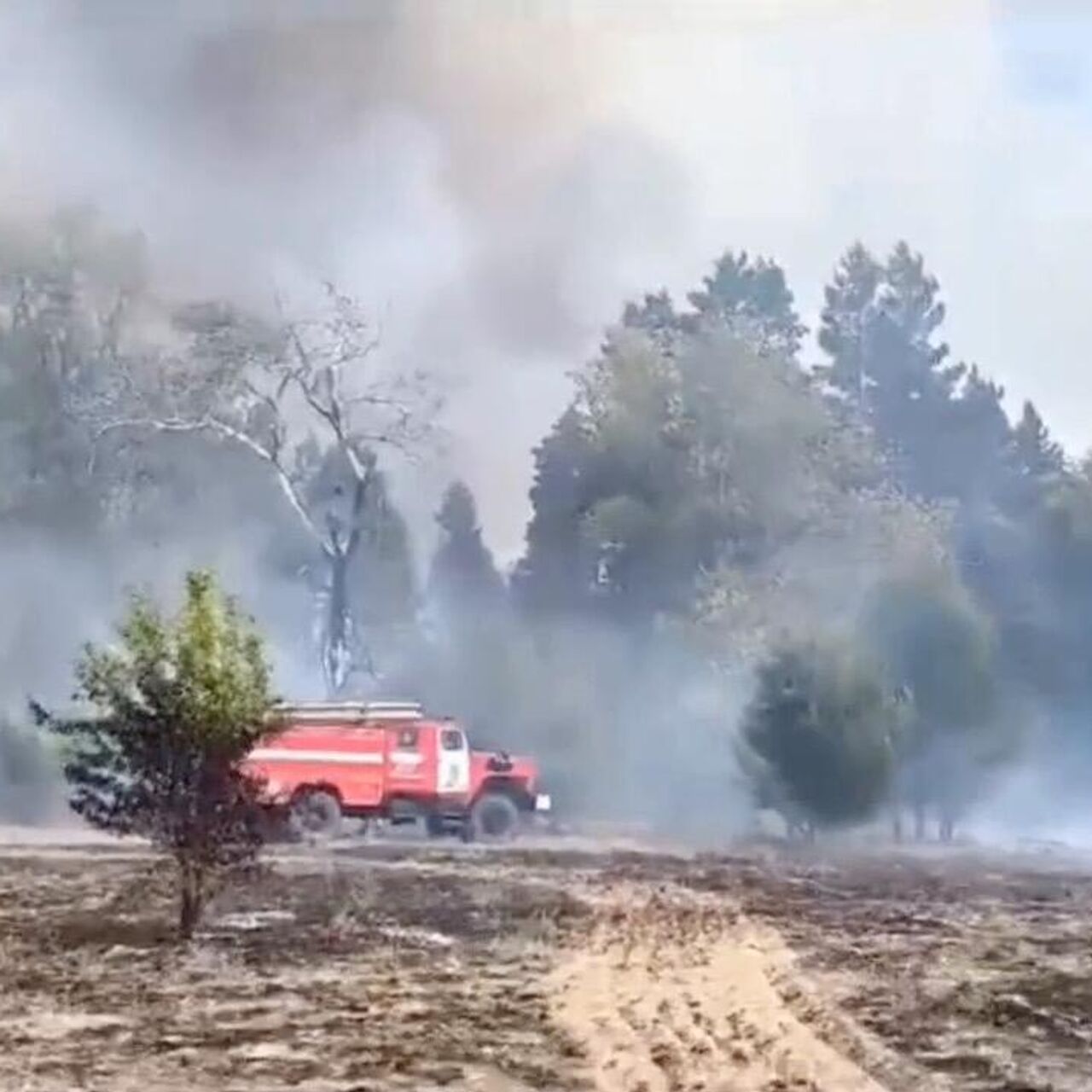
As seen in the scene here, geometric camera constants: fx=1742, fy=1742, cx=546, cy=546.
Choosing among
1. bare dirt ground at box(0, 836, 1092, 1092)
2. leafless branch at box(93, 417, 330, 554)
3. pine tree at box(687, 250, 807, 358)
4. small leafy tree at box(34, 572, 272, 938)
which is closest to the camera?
bare dirt ground at box(0, 836, 1092, 1092)

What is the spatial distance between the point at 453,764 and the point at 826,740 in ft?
2.19

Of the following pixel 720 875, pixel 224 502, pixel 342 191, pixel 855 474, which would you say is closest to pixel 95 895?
pixel 224 502

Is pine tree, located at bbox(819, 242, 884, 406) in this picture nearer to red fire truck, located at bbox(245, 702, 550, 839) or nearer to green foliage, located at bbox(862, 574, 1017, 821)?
green foliage, located at bbox(862, 574, 1017, 821)

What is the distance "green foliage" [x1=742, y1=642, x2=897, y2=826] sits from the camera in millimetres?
3104

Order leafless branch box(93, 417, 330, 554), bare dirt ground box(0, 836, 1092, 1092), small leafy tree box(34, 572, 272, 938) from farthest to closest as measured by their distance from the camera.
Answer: leafless branch box(93, 417, 330, 554)
small leafy tree box(34, 572, 272, 938)
bare dirt ground box(0, 836, 1092, 1092)

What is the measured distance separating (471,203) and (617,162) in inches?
11.3

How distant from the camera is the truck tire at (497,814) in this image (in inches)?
121

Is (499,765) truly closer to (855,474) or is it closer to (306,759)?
(306,759)

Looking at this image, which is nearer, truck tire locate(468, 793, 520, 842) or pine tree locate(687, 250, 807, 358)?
truck tire locate(468, 793, 520, 842)

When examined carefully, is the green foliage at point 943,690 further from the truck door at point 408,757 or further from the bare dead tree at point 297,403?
the bare dead tree at point 297,403

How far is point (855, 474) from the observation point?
3215 mm

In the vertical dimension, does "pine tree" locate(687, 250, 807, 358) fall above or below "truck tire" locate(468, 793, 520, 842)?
above

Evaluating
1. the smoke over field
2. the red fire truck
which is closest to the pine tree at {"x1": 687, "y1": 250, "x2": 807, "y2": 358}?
the smoke over field

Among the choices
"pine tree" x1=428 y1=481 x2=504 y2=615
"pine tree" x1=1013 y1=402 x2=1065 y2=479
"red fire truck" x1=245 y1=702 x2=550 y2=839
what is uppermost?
"pine tree" x1=1013 y1=402 x2=1065 y2=479
